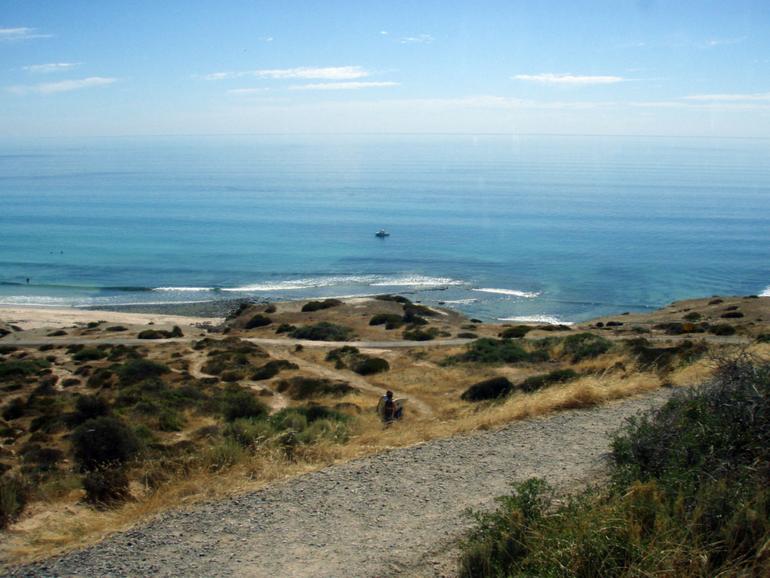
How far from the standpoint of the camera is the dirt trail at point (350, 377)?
21.7m

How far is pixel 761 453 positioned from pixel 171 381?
24959mm

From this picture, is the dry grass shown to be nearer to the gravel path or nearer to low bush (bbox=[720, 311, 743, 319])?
the gravel path

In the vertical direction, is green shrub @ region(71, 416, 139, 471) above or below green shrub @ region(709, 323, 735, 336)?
above

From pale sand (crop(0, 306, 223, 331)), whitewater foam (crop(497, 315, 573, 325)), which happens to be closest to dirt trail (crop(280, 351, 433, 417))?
pale sand (crop(0, 306, 223, 331))

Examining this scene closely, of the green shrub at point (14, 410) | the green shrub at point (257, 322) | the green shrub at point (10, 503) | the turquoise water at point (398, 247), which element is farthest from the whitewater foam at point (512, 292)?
the green shrub at point (10, 503)

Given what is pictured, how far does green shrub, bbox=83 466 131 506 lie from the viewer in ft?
31.0

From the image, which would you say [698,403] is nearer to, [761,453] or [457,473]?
[761,453]

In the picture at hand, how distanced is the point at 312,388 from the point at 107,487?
15.8 m

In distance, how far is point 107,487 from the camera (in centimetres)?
962

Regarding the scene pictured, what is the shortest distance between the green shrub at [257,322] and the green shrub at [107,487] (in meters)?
41.4

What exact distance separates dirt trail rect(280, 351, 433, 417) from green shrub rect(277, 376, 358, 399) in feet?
3.39

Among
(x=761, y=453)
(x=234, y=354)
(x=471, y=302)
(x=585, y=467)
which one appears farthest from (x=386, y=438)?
(x=471, y=302)

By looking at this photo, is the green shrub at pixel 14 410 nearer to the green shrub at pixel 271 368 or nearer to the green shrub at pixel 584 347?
the green shrub at pixel 271 368

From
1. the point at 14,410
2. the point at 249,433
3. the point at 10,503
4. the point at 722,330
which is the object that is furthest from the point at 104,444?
the point at 722,330
